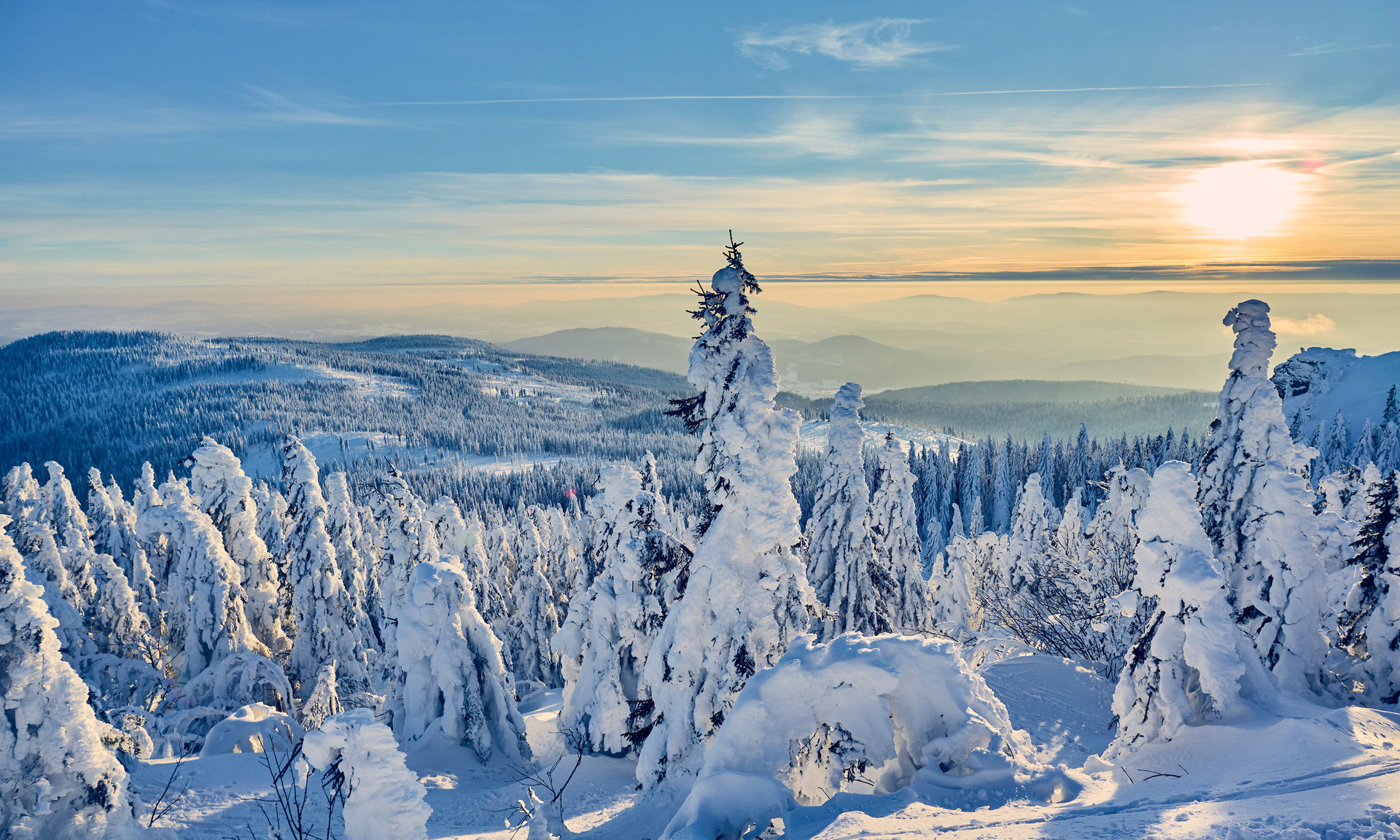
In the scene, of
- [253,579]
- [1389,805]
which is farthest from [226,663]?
[1389,805]

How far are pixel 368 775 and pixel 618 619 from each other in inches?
510

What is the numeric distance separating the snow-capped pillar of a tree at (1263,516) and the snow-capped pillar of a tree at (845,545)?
332 inches

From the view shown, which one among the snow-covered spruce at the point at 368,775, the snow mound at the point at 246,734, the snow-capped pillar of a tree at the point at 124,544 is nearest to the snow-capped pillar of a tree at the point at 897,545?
the snow-covered spruce at the point at 368,775

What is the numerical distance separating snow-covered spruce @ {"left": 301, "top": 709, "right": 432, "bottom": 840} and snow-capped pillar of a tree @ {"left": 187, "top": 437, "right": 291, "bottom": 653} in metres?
24.3

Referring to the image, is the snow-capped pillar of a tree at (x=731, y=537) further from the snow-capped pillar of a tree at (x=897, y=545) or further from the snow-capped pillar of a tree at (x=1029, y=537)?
the snow-capped pillar of a tree at (x=1029, y=537)

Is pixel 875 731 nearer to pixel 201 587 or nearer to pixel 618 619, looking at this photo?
pixel 618 619

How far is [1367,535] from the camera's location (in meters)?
14.1

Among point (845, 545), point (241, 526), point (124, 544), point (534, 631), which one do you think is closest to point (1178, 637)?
point (845, 545)

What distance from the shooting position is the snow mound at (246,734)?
1912cm

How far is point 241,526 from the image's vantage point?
94.5 ft

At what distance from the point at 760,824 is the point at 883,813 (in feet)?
4.09

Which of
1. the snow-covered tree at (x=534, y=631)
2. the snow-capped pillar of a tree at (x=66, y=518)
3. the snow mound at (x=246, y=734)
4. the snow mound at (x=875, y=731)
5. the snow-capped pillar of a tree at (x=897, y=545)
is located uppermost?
the snow mound at (x=875, y=731)

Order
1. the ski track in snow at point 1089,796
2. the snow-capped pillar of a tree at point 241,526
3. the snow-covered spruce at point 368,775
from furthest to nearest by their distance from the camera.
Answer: the snow-capped pillar of a tree at point 241,526, the snow-covered spruce at point 368,775, the ski track in snow at point 1089,796

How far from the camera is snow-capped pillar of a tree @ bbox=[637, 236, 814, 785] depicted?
41.0 ft
